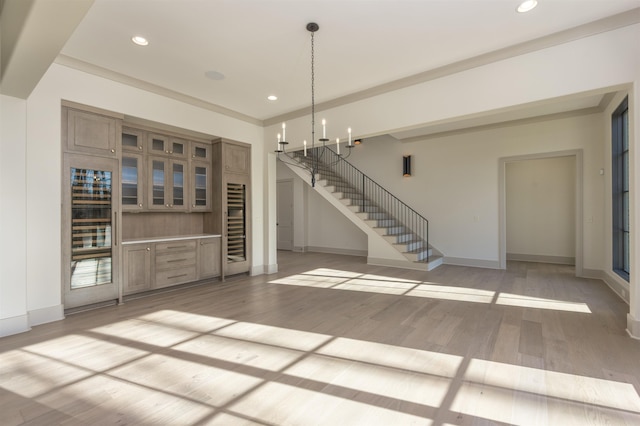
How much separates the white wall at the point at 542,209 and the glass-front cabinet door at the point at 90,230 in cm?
850

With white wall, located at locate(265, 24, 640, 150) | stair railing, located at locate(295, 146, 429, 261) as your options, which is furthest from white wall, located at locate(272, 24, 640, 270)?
stair railing, located at locate(295, 146, 429, 261)

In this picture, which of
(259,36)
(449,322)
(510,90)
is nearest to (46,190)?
(259,36)

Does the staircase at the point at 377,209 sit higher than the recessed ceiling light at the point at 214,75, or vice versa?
the recessed ceiling light at the point at 214,75

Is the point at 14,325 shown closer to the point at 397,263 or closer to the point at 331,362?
the point at 331,362

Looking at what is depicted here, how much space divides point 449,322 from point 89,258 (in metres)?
4.65

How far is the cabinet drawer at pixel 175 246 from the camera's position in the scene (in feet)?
15.1

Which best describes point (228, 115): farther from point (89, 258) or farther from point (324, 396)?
point (324, 396)

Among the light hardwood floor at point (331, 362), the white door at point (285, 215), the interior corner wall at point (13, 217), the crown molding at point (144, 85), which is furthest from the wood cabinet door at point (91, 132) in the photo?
the white door at point (285, 215)

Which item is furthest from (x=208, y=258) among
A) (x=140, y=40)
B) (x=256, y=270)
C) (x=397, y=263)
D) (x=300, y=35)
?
(x=397, y=263)

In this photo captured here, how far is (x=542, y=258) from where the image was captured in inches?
286

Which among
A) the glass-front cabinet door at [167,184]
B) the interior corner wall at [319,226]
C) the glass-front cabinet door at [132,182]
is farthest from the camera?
the interior corner wall at [319,226]

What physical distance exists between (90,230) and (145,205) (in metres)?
0.92

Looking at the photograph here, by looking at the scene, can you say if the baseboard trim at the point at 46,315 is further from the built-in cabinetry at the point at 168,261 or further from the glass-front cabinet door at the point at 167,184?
the glass-front cabinet door at the point at 167,184

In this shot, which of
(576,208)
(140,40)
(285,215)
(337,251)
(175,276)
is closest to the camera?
(140,40)
